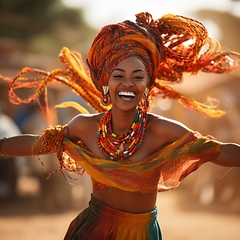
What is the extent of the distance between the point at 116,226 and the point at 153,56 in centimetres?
108

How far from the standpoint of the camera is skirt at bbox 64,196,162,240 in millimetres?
3861

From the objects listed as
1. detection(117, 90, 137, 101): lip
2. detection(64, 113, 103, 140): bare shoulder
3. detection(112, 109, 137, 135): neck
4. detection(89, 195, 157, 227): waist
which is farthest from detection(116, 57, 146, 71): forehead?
detection(89, 195, 157, 227): waist

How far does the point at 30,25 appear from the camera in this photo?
30719 millimetres

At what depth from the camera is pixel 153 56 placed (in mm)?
3855

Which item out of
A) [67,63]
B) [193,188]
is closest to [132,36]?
[67,63]

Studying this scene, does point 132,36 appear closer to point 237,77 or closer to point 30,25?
point 237,77

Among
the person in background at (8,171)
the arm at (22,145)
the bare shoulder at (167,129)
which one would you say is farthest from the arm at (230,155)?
the person in background at (8,171)

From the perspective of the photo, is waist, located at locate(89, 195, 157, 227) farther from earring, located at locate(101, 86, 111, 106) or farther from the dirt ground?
the dirt ground

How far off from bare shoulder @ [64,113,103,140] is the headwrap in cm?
19

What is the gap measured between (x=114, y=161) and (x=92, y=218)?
45cm

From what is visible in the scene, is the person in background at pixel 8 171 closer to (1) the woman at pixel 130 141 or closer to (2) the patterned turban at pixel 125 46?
(1) the woman at pixel 130 141

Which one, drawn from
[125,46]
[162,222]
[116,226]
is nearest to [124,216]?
[116,226]

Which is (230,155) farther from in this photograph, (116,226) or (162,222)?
(162,222)

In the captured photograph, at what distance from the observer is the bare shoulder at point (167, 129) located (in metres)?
3.73
